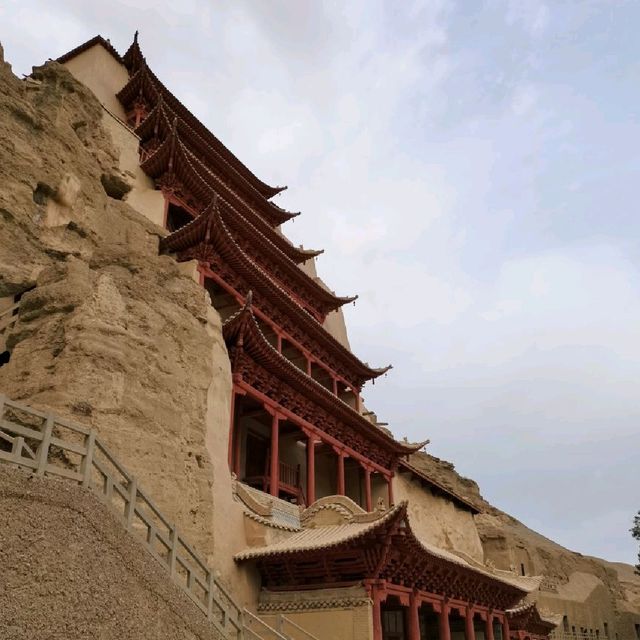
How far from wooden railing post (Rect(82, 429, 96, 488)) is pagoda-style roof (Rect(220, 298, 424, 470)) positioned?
26.8 feet

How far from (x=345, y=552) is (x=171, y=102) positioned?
18.7 m

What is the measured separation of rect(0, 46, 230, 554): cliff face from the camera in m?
10.1

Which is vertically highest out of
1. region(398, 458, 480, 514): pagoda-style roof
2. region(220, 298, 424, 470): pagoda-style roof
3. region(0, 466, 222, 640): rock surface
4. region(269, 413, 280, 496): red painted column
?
region(398, 458, 480, 514): pagoda-style roof

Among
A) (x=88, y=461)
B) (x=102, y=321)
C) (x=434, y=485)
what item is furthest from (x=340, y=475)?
(x=88, y=461)

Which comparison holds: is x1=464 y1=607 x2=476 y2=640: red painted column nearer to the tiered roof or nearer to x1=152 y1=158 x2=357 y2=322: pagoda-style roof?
the tiered roof

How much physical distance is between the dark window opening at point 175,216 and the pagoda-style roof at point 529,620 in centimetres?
1642

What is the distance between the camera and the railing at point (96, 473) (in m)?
6.22

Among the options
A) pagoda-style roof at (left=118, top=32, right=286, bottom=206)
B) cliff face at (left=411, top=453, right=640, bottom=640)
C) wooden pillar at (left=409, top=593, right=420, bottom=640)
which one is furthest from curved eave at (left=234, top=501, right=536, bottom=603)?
cliff face at (left=411, top=453, right=640, bottom=640)

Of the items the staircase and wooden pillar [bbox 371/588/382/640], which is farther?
wooden pillar [bbox 371/588/382/640]

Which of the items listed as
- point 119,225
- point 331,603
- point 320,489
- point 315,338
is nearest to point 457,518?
point 320,489

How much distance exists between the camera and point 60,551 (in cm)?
605

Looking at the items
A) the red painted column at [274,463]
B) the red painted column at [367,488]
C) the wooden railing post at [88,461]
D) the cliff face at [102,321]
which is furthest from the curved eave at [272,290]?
the wooden railing post at [88,461]

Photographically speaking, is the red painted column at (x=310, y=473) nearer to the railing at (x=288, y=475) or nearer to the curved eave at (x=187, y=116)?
the railing at (x=288, y=475)

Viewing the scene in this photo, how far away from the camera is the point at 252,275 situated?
1966cm
